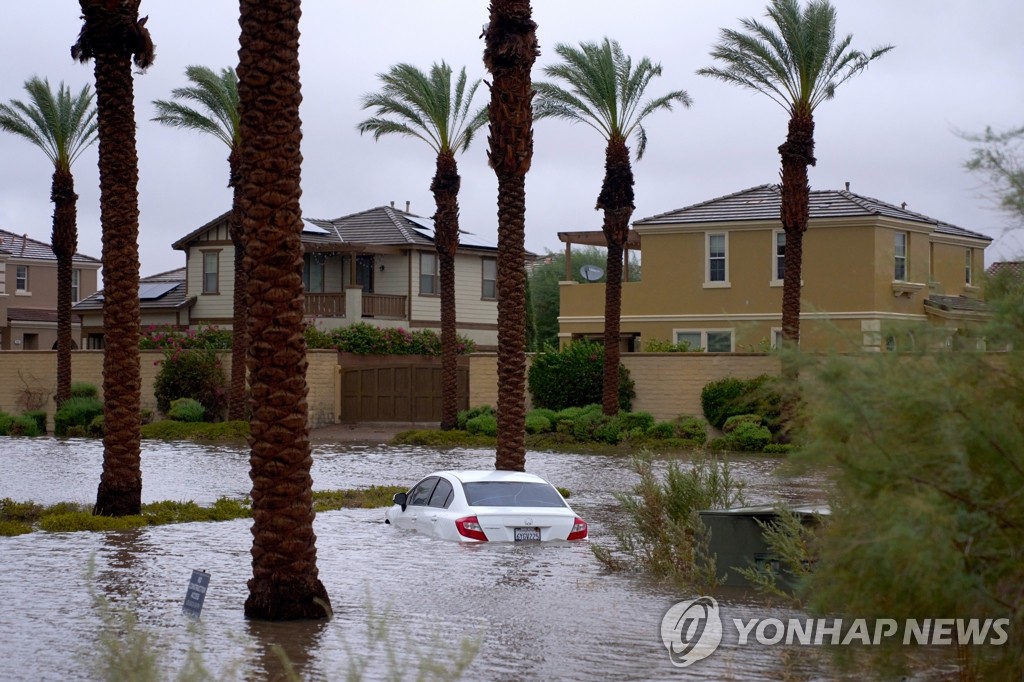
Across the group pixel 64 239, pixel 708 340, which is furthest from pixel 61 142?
pixel 708 340

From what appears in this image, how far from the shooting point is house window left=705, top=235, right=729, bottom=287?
148ft

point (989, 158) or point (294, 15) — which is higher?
point (294, 15)

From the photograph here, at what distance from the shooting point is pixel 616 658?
1062cm

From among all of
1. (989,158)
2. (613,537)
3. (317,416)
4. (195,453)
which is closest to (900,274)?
(317,416)

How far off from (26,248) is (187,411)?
32993mm

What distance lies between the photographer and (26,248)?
71.4 meters

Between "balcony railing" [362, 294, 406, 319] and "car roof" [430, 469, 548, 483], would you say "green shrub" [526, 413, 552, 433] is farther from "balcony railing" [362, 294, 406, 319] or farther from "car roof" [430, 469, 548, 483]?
"car roof" [430, 469, 548, 483]

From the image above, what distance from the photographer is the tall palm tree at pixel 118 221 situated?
19.0 meters

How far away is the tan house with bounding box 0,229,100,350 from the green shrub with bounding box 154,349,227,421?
887 inches

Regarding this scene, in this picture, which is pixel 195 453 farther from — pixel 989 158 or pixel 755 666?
pixel 989 158

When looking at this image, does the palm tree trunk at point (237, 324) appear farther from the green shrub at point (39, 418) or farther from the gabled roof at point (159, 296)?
the gabled roof at point (159, 296)

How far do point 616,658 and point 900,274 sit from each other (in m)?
35.8

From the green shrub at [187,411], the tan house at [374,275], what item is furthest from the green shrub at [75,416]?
the tan house at [374,275]

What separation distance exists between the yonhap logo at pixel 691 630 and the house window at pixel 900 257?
33.1 metres
